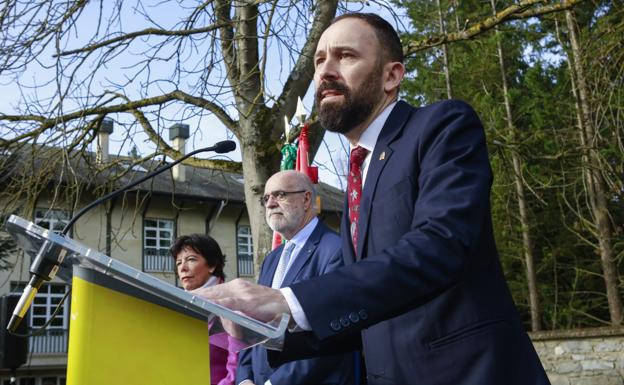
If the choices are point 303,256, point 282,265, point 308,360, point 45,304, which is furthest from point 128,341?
point 45,304

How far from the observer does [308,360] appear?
3480 mm

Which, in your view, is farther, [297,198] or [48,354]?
[48,354]

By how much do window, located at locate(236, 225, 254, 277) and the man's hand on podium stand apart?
32.4m

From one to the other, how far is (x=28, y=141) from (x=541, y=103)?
54.0 feet

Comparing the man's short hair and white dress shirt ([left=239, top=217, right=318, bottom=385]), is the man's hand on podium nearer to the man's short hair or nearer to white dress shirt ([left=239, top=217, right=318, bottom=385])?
the man's short hair

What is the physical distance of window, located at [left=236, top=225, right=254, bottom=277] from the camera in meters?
33.8

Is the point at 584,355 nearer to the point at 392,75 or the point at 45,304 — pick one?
the point at 392,75

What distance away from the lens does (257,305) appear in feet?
4.39

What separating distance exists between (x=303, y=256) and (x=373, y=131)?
2.09 m

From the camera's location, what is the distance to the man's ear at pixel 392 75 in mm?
2037

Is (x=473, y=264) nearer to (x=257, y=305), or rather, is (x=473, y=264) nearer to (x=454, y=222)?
(x=454, y=222)

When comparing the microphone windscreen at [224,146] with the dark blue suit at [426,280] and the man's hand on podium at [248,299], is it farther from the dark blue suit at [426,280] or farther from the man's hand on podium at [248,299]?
the man's hand on podium at [248,299]

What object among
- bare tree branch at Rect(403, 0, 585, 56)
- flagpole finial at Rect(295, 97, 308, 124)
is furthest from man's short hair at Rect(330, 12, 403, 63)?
bare tree branch at Rect(403, 0, 585, 56)

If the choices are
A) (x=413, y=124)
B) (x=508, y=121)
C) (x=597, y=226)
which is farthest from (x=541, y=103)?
(x=413, y=124)
